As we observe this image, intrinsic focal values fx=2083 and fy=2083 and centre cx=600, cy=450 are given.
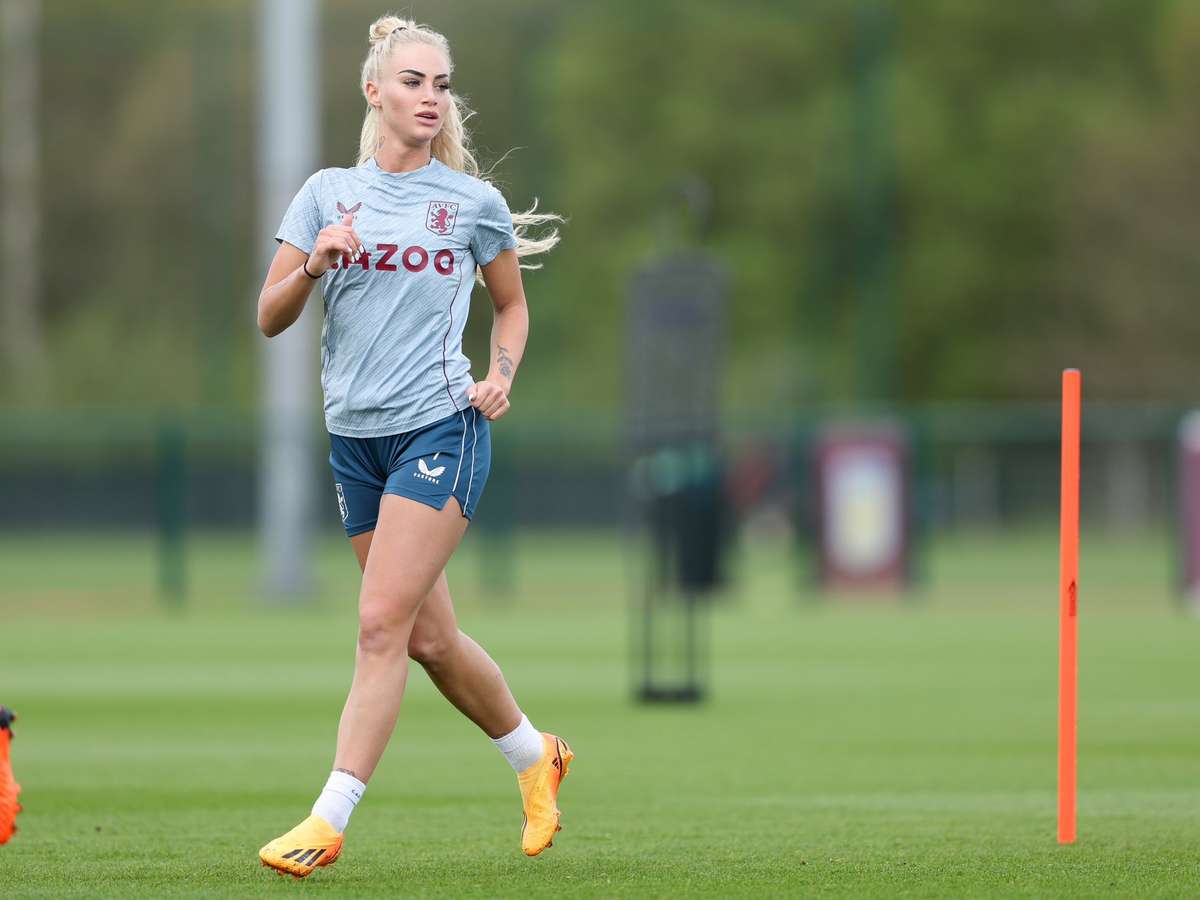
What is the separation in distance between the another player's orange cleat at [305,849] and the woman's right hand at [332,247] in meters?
1.51

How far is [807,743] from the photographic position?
10.3 m

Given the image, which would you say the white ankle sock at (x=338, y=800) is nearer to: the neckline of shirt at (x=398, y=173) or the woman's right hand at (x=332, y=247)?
the woman's right hand at (x=332, y=247)

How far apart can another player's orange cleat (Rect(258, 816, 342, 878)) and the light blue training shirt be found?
111 centimetres

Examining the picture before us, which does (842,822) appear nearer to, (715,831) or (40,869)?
(715,831)

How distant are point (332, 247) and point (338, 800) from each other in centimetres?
151

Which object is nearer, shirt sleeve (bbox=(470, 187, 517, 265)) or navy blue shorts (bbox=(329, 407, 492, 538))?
navy blue shorts (bbox=(329, 407, 492, 538))

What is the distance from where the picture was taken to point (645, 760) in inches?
374

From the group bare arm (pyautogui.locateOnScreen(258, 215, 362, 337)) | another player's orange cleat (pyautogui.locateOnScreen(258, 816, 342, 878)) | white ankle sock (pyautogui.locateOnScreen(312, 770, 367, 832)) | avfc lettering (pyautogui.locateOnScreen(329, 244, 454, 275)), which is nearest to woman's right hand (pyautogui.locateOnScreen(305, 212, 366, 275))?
bare arm (pyautogui.locateOnScreen(258, 215, 362, 337))

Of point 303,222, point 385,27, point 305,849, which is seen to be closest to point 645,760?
point 305,849

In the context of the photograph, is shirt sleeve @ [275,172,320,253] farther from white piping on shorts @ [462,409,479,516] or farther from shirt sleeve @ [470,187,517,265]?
white piping on shorts @ [462,409,479,516]


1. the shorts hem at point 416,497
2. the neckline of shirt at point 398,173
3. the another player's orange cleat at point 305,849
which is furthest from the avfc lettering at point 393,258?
the another player's orange cleat at point 305,849

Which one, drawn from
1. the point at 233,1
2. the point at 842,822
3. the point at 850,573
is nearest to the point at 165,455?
the point at 850,573

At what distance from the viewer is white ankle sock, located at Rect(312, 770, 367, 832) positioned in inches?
224

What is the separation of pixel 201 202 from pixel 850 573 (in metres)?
21.0
